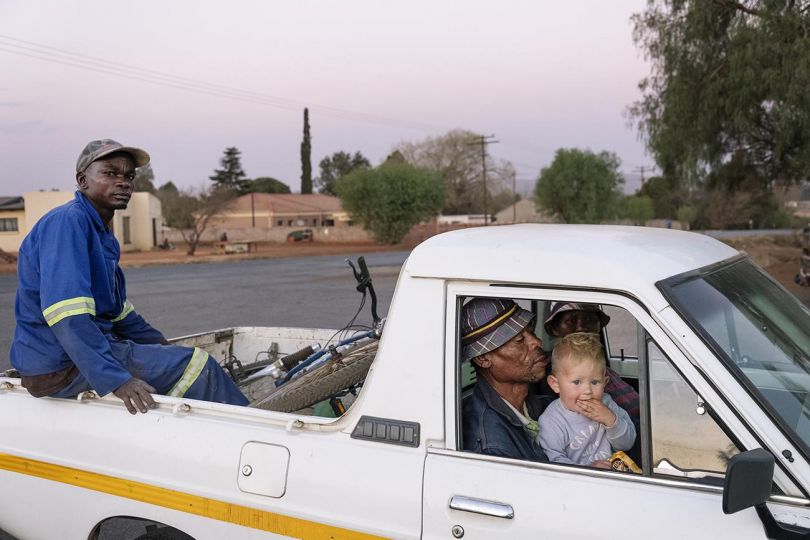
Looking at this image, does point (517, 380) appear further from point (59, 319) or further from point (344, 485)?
point (59, 319)

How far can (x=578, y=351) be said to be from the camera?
2512 millimetres

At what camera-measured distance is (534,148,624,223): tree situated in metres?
54.4

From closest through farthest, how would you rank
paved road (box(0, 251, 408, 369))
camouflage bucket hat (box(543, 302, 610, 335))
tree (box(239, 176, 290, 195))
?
1. camouflage bucket hat (box(543, 302, 610, 335))
2. paved road (box(0, 251, 408, 369))
3. tree (box(239, 176, 290, 195))

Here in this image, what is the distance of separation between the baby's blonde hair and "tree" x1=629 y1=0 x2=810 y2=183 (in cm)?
1672

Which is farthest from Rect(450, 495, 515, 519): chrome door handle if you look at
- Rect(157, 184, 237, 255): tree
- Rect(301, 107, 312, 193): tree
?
Rect(301, 107, 312, 193): tree

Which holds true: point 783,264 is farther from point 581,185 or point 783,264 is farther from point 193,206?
point 193,206

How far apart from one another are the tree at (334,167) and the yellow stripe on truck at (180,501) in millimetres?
102146

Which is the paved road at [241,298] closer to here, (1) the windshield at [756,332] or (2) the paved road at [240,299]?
(2) the paved road at [240,299]

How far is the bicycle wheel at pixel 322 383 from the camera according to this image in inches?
122

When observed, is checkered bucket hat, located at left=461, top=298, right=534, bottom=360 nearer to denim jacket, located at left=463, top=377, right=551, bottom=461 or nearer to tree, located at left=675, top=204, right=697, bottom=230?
denim jacket, located at left=463, top=377, right=551, bottom=461

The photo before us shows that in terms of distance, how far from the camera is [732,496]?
1.71 meters

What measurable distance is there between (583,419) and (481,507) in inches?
22.7

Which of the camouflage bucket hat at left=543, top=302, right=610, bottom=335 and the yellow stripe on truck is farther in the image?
the camouflage bucket hat at left=543, top=302, right=610, bottom=335

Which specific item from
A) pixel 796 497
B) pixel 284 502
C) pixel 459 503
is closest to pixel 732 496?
pixel 796 497
